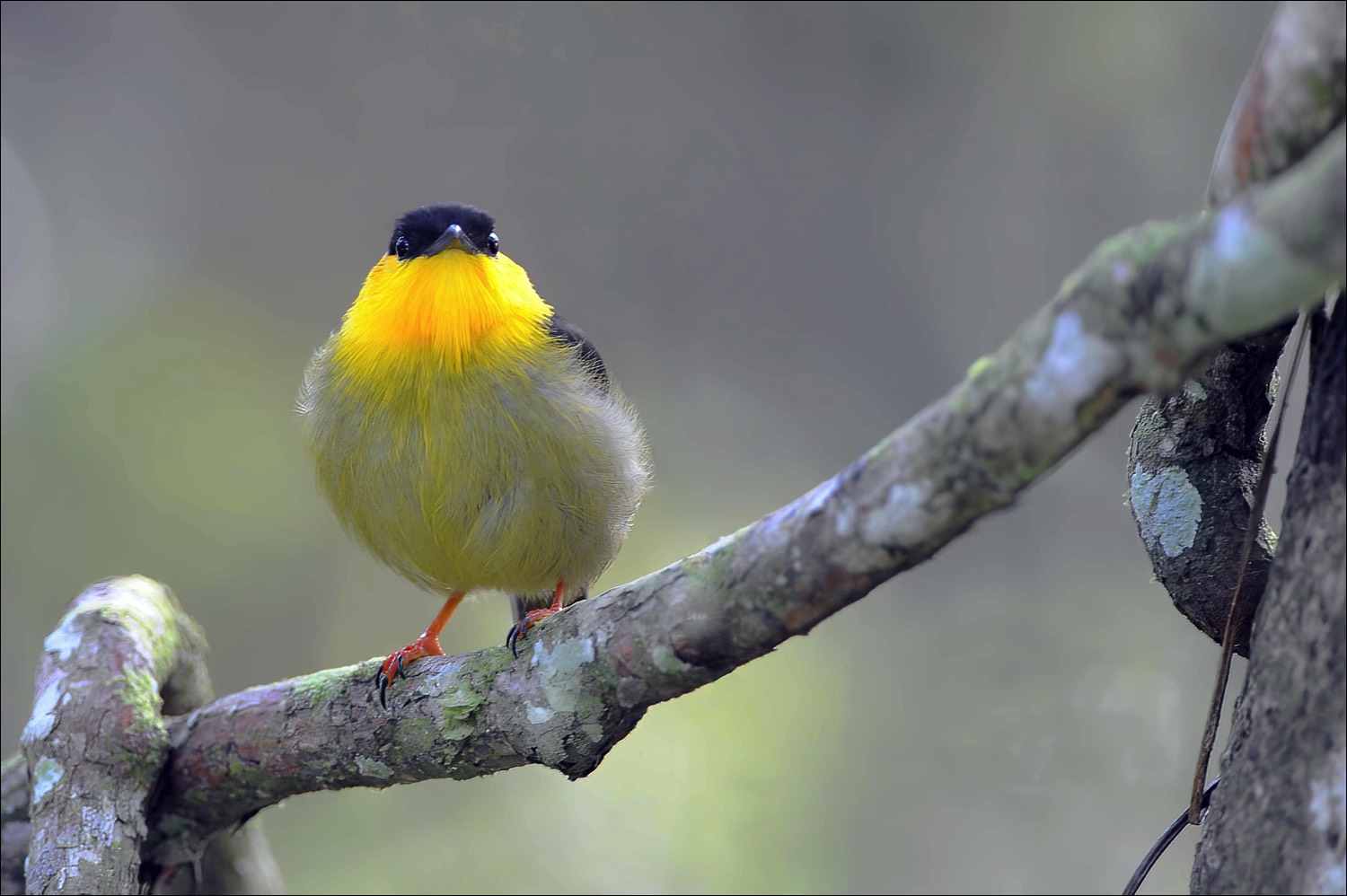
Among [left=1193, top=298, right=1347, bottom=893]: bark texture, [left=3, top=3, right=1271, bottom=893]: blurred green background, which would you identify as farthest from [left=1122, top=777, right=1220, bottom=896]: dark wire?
[left=3, top=3, right=1271, bottom=893]: blurred green background

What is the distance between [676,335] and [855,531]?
3998 mm

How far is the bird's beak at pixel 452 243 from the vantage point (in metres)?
2.88

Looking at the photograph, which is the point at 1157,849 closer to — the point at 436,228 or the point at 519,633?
the point at 519,633

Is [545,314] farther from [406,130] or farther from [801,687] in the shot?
[406,130]

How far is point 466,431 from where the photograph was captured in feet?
8.57

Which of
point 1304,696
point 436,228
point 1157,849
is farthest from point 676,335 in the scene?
point 1304,696

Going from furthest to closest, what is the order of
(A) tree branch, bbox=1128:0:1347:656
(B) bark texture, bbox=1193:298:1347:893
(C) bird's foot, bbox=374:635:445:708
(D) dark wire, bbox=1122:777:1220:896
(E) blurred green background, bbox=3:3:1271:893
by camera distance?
(E) blurred green background, bbox=3:3:1271:893 → (C) bird's foot, bbox=374:635:445:708 → (A) tree branch, bbox=1128:0:1347:656 → (D) dark wire, bbox=1122:777:1220:896 → (B) bark texture, bbox=1193:298:1347:893

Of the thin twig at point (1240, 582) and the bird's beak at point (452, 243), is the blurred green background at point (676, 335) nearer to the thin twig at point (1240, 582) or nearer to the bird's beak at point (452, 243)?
the bird's beak at point (452, 243)

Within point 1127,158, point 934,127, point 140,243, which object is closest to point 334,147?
point 140,243

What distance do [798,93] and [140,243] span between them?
3.18m

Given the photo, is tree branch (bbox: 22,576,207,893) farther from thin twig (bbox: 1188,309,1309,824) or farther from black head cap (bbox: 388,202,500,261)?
thin twig (bbox: 1188,309,1309,824)

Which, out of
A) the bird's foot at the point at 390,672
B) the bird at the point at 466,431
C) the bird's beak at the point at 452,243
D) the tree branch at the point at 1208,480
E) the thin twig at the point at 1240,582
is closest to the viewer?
the thin twig at the point at 1240,582

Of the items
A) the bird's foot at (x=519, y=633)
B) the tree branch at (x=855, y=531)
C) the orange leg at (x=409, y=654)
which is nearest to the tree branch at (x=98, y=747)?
the tree branch at (x=855, y=531)

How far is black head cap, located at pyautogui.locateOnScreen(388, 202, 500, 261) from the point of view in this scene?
2.95m
